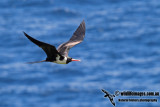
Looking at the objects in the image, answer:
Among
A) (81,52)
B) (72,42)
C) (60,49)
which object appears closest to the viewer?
(60,49)

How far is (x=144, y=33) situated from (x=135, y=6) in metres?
7.78

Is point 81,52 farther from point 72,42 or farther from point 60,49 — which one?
point 60,49

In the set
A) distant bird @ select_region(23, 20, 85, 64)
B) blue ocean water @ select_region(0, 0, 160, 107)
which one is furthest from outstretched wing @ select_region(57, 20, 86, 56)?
blue ocean water @ select_region(0, 0, 160, 107)

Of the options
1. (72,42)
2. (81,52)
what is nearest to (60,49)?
(72,42)

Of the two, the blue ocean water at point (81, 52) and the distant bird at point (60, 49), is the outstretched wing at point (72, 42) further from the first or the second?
the blue ocean water at point (81, 52)

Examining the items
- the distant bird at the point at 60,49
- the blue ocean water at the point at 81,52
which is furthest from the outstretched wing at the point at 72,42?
the blue ocean water at the point at 81,52

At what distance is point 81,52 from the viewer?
54562mm

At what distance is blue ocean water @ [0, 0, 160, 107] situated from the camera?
5012 cm

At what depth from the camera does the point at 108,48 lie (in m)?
58.6

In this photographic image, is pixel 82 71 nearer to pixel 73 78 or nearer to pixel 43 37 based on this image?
pixel 73 78

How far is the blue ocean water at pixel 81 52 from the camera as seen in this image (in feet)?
164

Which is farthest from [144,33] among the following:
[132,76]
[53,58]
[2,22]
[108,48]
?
[53,58]

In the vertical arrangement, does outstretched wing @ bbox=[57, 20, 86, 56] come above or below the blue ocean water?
below

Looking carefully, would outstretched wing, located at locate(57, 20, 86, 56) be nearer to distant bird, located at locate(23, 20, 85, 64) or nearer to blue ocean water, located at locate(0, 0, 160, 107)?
distant bird, located at locate(23, 20, 85, 64)
